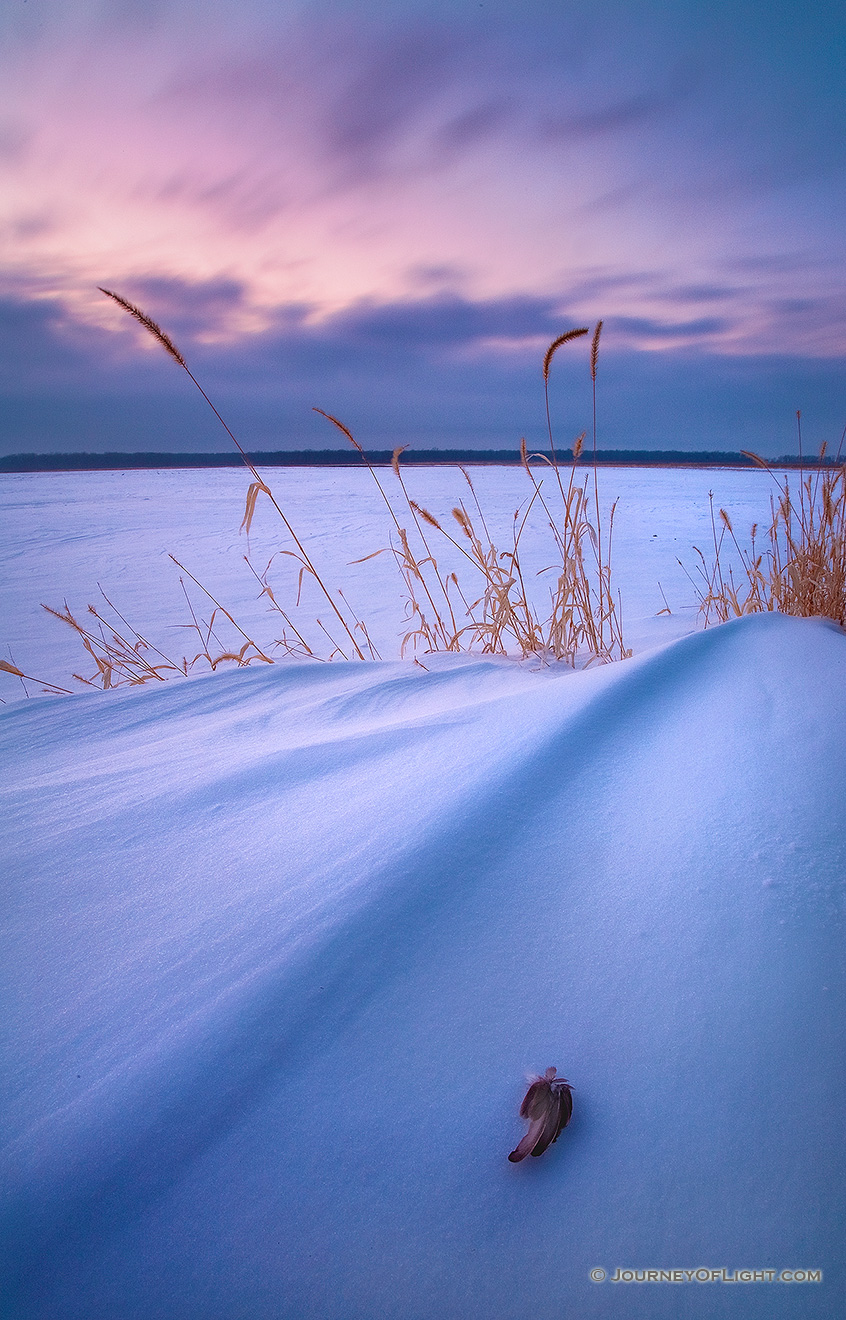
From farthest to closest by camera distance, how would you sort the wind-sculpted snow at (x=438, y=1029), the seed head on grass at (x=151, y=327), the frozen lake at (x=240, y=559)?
the frozen lake at (x=240, y=559) < the seed head on grass at (x=151, y=327) < the wind-sculpted snow at (x=438, y=1029)

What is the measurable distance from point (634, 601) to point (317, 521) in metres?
4.59

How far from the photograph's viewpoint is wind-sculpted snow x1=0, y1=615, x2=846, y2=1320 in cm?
42

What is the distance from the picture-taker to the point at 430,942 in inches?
25.2

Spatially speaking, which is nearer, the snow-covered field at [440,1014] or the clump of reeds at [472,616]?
the snow-covered field at [440,1014]

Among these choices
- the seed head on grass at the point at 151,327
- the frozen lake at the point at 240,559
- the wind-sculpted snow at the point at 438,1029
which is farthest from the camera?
the frozen lake at the point at 240,559

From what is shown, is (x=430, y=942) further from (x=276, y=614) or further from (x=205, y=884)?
(x=276, y=614)

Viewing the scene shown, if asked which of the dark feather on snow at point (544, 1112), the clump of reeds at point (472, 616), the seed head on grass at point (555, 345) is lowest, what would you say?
the dark feather on snow at point (544, 1112)

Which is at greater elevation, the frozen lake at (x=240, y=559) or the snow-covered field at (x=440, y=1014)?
the frozen lake at (x=240, y=559)

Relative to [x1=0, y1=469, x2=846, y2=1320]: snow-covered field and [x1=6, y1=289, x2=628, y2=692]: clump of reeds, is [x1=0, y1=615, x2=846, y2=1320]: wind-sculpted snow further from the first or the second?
[x1=6, y1=289, x2=628, y2=692]: clump of reeds

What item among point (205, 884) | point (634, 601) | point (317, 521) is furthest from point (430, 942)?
point (317, 521)

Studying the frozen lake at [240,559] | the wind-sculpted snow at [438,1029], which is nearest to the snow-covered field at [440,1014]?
the wind-sculpted snow at [438,1029]

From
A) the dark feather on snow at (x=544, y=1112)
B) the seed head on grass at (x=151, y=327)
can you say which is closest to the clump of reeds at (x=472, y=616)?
the seed head on grass at (x=151, y=327)

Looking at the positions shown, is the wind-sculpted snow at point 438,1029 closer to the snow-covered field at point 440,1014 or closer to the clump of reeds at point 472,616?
the snow-covered field at point 440,1014

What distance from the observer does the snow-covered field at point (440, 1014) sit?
0.42m
